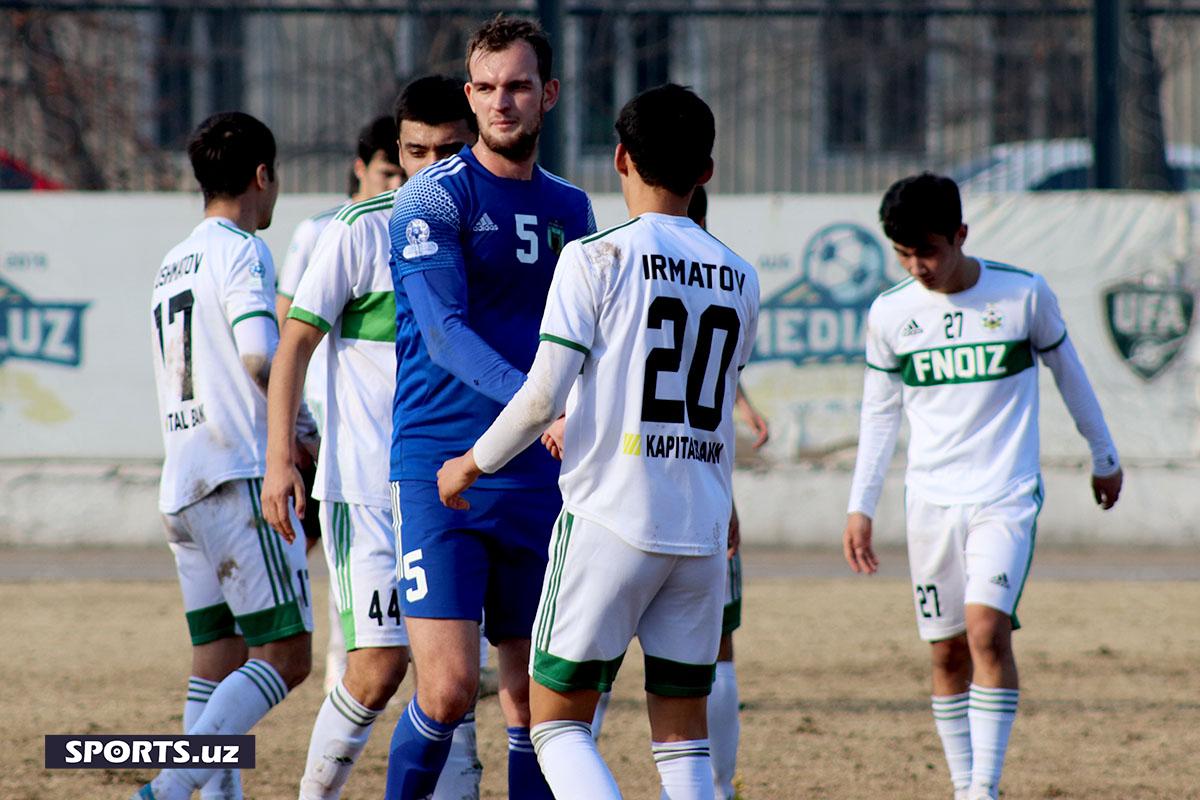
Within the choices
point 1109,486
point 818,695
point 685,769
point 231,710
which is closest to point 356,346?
point 231,710

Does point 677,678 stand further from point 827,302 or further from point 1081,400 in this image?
point 827,302

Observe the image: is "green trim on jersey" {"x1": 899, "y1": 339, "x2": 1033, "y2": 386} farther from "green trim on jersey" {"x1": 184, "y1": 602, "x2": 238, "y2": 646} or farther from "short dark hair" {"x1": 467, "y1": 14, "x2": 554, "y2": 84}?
"green trim on jersey" {"x1": 184, "y1": 602, "x2": 238, "y2": 646}

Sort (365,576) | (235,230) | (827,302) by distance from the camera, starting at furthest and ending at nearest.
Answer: (827,302), (235,230), (365,576)

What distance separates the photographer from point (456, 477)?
3889 millimetres

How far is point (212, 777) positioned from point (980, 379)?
2.75 metres

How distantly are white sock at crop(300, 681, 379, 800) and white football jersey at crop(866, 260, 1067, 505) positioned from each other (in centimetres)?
210

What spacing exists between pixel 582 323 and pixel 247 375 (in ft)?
5.18

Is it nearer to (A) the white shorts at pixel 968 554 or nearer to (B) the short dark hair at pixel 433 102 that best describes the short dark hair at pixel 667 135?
(B) the short dark hair at pixel 433 102

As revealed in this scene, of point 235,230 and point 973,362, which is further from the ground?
point 235,230

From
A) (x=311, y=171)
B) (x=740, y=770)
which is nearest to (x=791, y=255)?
(x=311, y=171)

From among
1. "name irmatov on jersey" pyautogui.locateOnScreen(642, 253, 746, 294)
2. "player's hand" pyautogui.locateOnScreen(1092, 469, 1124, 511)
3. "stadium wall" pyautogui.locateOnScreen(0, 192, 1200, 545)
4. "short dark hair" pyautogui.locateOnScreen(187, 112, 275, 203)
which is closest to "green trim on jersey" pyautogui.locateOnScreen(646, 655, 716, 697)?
"name irmatov on jersey" pyautogui.locateOnScreen(642, 253, 746, 294)

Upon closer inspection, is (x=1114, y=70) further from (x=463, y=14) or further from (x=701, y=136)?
(x=701, y=136)

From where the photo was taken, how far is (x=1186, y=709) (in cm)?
716

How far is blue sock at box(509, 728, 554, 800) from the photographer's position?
4426mm
